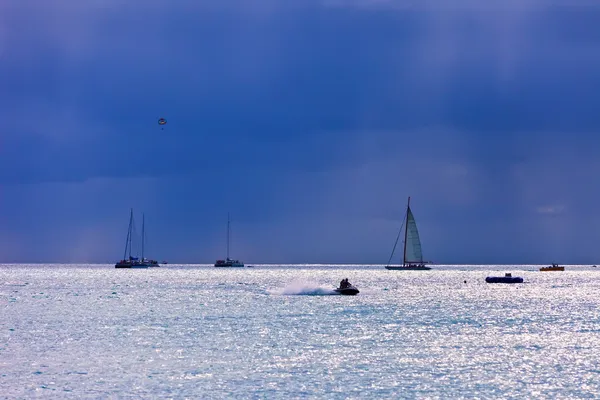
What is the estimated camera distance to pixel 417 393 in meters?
49.8

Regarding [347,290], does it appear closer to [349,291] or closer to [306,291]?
[349,291]

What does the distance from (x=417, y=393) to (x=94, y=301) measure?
9772cm

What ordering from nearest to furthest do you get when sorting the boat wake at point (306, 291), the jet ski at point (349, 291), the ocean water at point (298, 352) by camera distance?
the ocean water at point (298, 352)
the jet ski at point (349, 291)
the boat wake at point (306, 291)

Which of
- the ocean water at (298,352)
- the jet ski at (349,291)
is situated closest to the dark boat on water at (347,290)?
the jet ski at (349,291)

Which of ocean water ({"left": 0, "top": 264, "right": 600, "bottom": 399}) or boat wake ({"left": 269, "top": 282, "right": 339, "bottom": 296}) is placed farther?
boat wake ({"left": 269, "top": 282, "right": 339, "bottom": 296})

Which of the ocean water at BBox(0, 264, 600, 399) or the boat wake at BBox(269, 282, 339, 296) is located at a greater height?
the boat wake at BBox(269, 282, 339, 296)

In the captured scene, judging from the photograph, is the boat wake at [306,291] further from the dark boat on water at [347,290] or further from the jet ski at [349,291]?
the jet ski at [349,291]

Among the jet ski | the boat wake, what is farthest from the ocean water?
the boat wake

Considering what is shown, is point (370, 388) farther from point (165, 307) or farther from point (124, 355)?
point (165, 307)

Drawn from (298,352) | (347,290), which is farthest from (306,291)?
(298,352)

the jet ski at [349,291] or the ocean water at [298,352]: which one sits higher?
the jet ski at [349,291]

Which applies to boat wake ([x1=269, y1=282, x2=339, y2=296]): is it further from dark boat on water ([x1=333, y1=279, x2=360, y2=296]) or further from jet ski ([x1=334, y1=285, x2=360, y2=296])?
jet ski ([x1=334, y1=285, x2=360, y2=296])

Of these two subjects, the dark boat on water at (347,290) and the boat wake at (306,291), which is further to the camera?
the boat wake at (306,291)

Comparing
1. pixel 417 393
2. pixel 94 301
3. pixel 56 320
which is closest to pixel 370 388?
pixel 417 393
